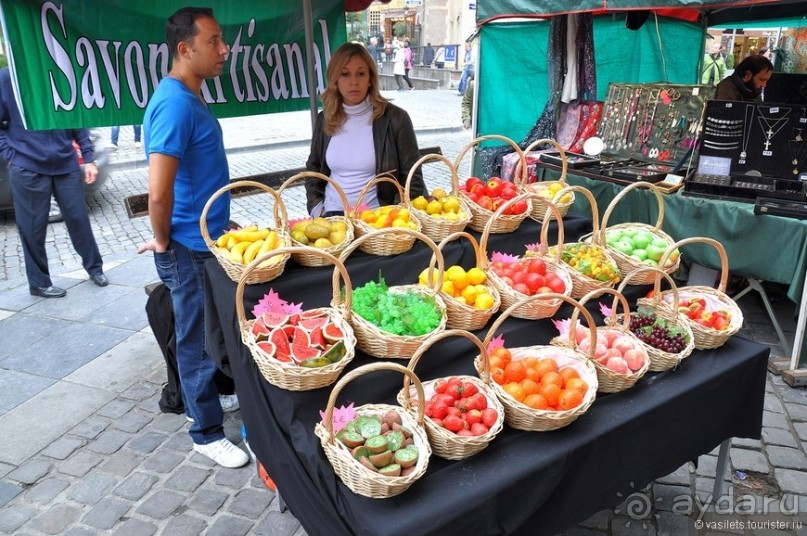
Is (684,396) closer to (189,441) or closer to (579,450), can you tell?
(579,450)

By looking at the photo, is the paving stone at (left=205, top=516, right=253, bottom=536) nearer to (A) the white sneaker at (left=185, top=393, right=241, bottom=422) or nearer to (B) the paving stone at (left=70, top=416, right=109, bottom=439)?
(A) the white sneaker at (left=185, top=393, right=241, bottom=422)

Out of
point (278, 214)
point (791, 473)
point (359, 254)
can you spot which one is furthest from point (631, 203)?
point (278, 214)

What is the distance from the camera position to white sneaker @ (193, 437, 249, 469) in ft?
10.4

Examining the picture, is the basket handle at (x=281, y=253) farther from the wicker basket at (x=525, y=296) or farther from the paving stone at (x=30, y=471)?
the paving stone at (x=30, y=471)

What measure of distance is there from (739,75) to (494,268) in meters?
5.42

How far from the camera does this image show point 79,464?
3184 millimetres

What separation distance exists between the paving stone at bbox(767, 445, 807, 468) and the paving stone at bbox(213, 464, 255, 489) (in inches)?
113

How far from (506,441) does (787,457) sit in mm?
2242

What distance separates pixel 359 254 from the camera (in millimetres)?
3109

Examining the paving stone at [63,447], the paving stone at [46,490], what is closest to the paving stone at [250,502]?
the paving stone at [46,490]

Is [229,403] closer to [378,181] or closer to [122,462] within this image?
[122,462]

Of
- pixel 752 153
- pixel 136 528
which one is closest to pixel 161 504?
pixel 136 528

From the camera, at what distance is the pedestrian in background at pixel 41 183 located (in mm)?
4801

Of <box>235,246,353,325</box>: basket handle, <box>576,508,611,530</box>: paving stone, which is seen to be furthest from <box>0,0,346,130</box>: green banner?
<box>576,508,611,530</box>: paving stone
